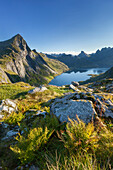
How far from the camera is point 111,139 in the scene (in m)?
2.79

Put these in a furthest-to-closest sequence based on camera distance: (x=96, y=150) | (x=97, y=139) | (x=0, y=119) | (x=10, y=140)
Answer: (x=0, y=119)
(x=10, y=140)
(x=97, y=139)
(x=96, y=150)

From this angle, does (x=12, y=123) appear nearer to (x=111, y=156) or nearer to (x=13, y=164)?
(x=13, y=164)

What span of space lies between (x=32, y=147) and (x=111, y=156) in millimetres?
2690

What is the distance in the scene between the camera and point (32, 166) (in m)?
2.71

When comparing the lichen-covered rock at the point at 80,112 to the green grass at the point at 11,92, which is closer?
the lichen-covered rock at the point at 80,112

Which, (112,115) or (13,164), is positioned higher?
(112,115)

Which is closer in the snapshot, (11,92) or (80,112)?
(80,112)

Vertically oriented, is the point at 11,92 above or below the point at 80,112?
A: above

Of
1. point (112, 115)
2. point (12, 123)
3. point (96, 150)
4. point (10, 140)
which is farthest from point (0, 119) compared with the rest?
point (112, 115)

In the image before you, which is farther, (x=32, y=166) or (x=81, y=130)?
(x=81, y=130)

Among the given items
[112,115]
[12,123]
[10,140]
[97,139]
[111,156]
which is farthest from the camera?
[12,123]

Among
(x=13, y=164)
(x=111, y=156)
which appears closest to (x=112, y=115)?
(x=111, y=156)

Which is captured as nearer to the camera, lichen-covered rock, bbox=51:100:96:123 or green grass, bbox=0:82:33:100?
lichen-covered rock, bbox=51:100:96:123

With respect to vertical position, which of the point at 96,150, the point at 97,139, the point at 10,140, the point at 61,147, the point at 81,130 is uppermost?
the point at 81,130
